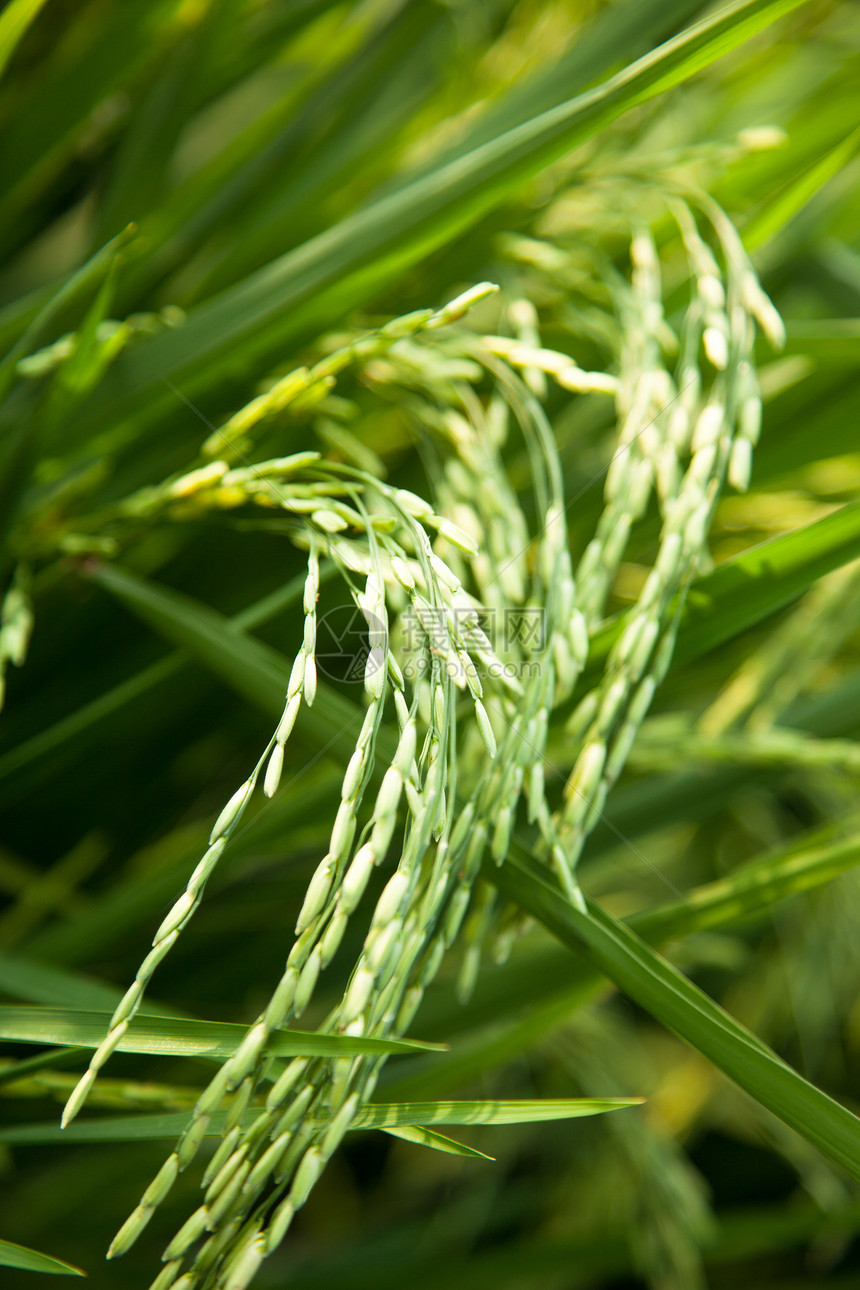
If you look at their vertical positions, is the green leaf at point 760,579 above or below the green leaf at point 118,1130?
below

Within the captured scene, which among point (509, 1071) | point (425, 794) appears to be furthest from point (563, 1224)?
point (425, 794)

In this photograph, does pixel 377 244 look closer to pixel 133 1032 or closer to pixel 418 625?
pixel 418 625

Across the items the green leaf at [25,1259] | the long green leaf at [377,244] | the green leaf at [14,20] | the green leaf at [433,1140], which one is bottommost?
the green leaf at [433,1140]

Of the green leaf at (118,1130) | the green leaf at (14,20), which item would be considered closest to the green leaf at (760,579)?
the green leaf at (118,1130)

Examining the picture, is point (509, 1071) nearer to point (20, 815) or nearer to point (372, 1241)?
point (372, 1241)

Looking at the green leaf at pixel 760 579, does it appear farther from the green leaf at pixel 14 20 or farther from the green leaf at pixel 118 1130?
the green leaf at pixel 14 20

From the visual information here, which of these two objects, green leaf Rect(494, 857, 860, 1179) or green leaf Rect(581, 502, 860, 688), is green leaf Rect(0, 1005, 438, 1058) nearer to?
green leaf Rect(494, 857, 860, 1179)

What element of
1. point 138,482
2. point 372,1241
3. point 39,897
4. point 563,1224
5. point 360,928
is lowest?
point 563,1224
